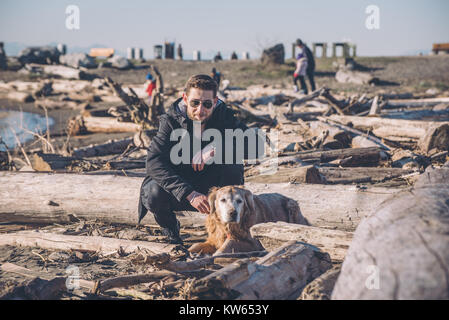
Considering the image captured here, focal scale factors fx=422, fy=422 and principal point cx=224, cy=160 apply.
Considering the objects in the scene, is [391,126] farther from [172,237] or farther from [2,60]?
[2,60]

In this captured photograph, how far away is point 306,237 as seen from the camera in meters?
4.01

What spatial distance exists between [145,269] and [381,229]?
7.63 ft

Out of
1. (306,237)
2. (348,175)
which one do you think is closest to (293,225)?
(306,237)

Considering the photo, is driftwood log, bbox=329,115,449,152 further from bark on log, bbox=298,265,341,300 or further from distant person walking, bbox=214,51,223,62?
distant person walking, bbox=214,51,223,62

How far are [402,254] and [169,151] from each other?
275cm

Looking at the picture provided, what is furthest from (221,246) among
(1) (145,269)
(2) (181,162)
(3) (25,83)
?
(3) (25,83)

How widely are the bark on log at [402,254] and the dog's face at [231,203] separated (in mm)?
1498

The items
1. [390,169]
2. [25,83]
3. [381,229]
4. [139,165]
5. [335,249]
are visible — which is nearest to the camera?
[381,229]

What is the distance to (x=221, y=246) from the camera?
13.6ft

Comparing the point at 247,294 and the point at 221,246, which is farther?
the point at 221,246

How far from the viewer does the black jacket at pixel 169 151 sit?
435 centimetres

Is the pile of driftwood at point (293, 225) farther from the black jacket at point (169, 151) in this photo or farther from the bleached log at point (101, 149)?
the black jacket at point (169, 151)
